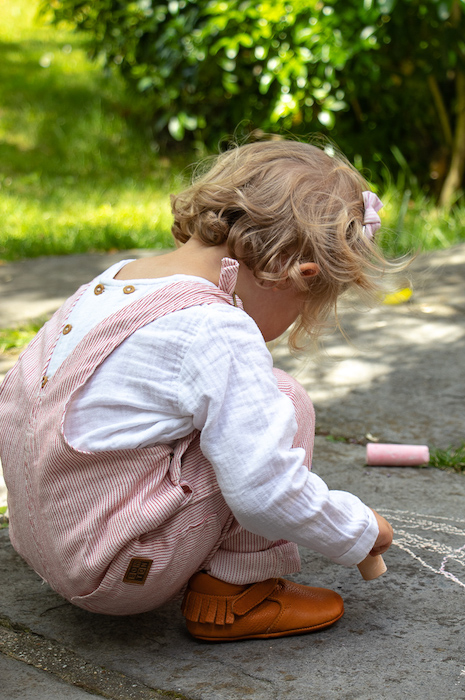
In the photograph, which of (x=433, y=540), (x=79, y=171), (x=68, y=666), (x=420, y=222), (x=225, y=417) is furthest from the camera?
(x=79, y=171)

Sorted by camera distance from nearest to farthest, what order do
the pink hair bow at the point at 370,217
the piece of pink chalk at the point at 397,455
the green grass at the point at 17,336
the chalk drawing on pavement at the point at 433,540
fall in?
1. the pink hair bow at the point at 370,217
2. the chalk drawing on pavement at the point at 433,540
3. the piece of pink chalk at the point at 397,455
4. the green grass at the point at 17,336

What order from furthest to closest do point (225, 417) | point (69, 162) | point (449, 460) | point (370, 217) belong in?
point (69, 162) < point (449, 460) < point (370, 217) < point (225, 417)

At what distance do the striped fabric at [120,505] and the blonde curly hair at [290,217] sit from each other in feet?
0.34

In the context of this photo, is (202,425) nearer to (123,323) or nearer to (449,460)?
(123,323)

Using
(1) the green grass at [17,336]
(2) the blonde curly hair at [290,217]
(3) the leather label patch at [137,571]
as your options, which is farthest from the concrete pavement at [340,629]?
(1) the green grass at [17,336]

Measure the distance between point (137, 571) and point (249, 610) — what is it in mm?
260

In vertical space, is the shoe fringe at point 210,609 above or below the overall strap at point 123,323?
below

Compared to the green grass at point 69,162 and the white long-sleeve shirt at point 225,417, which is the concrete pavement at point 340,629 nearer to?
the white long-sleeve shirt at point 225,417

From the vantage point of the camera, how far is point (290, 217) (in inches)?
62.0

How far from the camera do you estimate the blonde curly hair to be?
158 centimetres

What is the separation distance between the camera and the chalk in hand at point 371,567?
162 centimetres

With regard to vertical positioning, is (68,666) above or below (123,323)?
below

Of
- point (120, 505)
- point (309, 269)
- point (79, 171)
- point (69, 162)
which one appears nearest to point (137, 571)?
point (120, 505)

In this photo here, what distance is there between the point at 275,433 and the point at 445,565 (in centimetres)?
68
